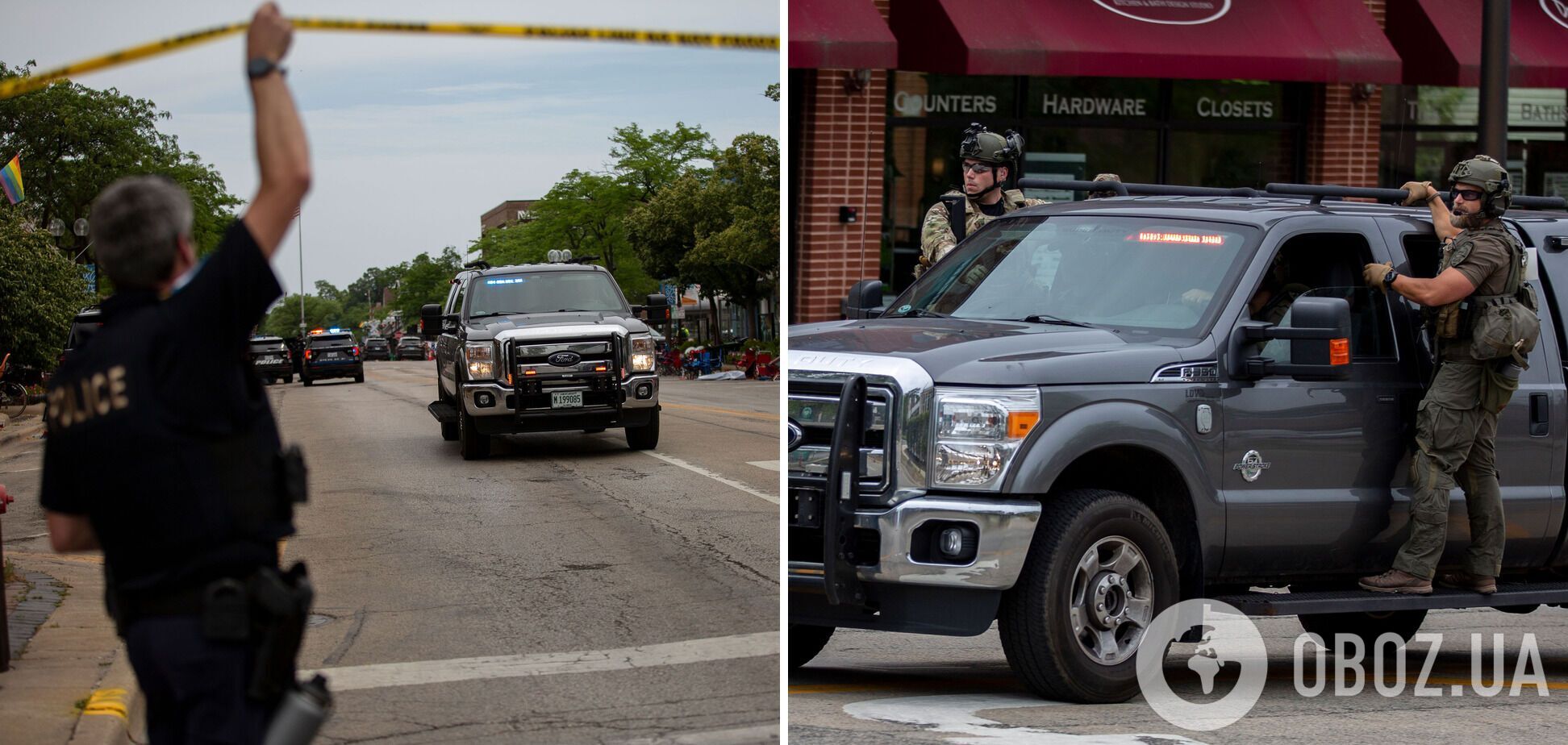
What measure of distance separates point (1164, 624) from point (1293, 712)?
2.60 ft

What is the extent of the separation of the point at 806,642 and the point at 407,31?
3.84 m

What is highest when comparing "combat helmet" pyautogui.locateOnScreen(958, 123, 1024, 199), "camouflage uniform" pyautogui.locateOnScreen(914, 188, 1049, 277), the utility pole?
the utility pole

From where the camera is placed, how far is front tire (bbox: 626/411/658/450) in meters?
7.04

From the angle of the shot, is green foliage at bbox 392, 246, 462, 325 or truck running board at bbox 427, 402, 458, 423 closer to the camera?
green foliage at bbox 392, 246, 462, 325

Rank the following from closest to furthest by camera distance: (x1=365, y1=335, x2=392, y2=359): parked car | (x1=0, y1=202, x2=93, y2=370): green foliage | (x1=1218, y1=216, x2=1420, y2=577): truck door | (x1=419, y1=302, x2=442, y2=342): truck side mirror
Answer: (x1=0, y1=202, x2=93, y2=370): green foliage
(x1=365, y1=335, x2=392, y2=359): parked car
(x1=419, y1=302, x2=442, y2=342): truck side mirror
(x1=1218, y1=216, x2=1420, y2=577): truck door

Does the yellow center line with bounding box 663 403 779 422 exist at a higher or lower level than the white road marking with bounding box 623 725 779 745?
higher

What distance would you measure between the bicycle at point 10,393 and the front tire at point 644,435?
2687 millimetres

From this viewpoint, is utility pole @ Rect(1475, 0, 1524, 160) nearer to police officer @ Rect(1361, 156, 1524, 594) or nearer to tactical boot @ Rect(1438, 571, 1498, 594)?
police officer @ Rect(1361, 156, 1524, 594)

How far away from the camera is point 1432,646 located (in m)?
9.38

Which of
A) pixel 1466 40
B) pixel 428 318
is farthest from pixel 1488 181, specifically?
pixel 1466 40

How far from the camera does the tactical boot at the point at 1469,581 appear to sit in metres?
7.57

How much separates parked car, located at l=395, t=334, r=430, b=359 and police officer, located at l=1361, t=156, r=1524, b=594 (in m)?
4.08

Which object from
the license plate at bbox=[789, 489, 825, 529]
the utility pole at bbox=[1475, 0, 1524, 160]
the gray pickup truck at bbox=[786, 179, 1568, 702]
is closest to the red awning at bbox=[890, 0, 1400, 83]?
the utility pole at bbox=[1475, 0, 1524, 160]

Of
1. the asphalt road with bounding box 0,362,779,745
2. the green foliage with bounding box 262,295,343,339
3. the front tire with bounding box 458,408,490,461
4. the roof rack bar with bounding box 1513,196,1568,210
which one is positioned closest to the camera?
the green foliage with bounding box 262,295,343,339
